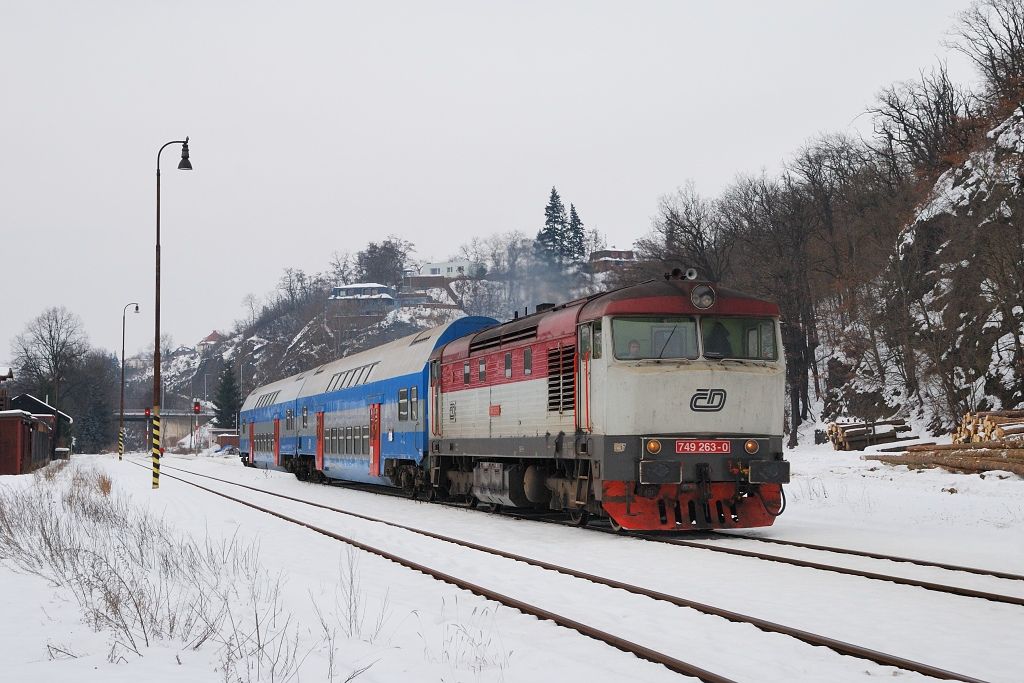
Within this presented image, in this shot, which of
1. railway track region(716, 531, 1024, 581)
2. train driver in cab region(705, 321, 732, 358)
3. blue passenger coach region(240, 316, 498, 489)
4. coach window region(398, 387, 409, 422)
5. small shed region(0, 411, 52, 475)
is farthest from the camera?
small shed region(0, 411, 52, 475)

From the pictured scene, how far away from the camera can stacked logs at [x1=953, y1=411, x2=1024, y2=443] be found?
27306 millimetres

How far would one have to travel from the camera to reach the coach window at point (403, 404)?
25459 millimetres

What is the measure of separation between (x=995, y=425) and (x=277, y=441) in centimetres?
2740

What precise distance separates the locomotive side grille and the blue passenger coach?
734cm

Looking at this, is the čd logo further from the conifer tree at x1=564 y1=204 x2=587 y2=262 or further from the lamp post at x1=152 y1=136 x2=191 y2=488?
the conifer tree at x1=564 y1=204 x2=587 y2=262

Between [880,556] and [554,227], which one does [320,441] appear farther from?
[554,227]

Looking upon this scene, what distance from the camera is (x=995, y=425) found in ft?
91.6

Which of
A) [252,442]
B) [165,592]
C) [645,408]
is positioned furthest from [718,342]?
[252,442]

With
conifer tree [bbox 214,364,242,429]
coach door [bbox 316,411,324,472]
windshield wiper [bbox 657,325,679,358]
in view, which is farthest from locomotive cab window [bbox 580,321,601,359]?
conifer tree [bbox 214,364,242,429]

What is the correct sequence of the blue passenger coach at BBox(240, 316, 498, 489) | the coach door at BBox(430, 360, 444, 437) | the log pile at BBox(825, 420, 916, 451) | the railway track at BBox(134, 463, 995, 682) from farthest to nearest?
1. the log pile at BBox(825, 420, 916, 451)
2. the blue passenger coach at BBox(240, 316, 498, 489)
3. the coach door at BBox(430, 360, 444, 437)
4. the railway track at BBox(134, 463, 995, 682)

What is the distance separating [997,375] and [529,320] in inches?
1008

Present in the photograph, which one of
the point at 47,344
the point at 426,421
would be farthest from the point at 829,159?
the point at 47,344

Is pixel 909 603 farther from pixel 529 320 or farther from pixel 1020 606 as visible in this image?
pixel 529 320

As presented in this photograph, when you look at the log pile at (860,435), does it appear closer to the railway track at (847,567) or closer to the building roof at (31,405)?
the railway track at (847,567)
